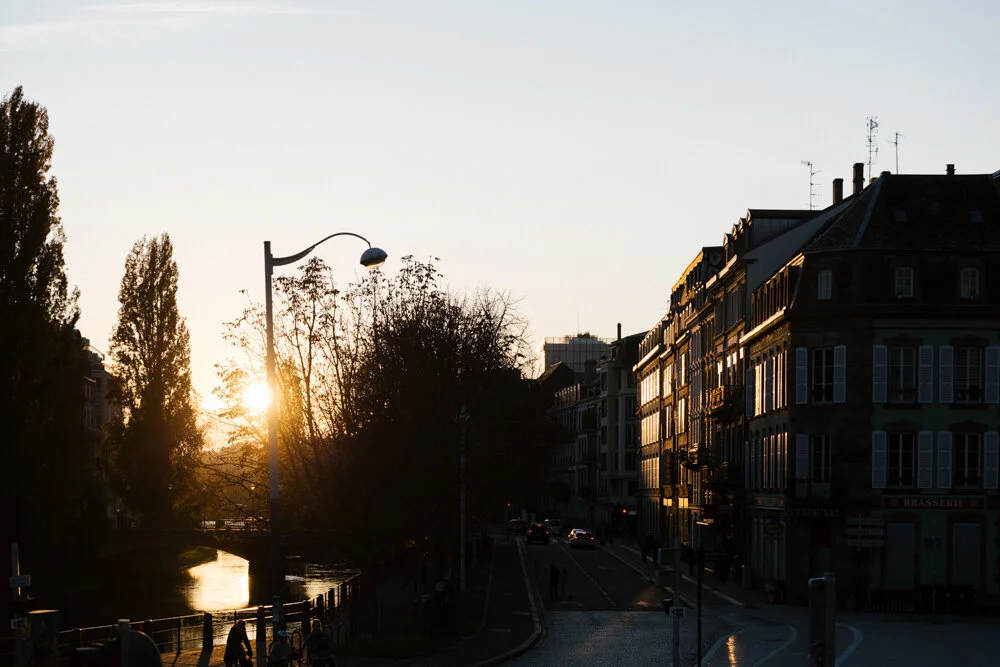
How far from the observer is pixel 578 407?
181375 mm

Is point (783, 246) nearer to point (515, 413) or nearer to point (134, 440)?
point (515, 413)

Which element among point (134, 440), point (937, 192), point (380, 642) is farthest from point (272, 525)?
point (134, 440)

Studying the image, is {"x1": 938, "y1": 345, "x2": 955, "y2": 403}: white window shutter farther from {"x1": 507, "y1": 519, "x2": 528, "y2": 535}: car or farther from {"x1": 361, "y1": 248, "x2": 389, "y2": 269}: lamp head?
{"x1": 507, "y1": 519, "x2": 528, "y2": 535}: car

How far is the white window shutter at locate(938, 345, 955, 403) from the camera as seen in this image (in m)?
63.5

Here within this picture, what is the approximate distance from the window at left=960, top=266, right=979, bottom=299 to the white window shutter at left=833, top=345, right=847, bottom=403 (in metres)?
5.37

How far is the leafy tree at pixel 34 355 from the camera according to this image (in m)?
66.9

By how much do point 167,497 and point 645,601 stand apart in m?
45.2

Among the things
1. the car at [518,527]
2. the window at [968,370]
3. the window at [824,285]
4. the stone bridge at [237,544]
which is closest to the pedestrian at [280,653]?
the stone bridge at [237,544]

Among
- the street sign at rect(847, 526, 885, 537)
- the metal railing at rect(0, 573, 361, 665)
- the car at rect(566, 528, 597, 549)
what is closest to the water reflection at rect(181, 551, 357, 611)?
the metal railing at rect(0, 573, 361, 665)

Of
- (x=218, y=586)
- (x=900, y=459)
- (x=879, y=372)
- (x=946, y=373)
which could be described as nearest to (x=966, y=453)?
(x=900, y=459)

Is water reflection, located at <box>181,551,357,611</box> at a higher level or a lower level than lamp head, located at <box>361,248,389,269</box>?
lower

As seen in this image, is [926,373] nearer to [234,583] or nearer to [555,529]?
[234,583]

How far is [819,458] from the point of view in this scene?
214ft

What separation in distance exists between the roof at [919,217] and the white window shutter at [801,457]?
7887 millimetres
